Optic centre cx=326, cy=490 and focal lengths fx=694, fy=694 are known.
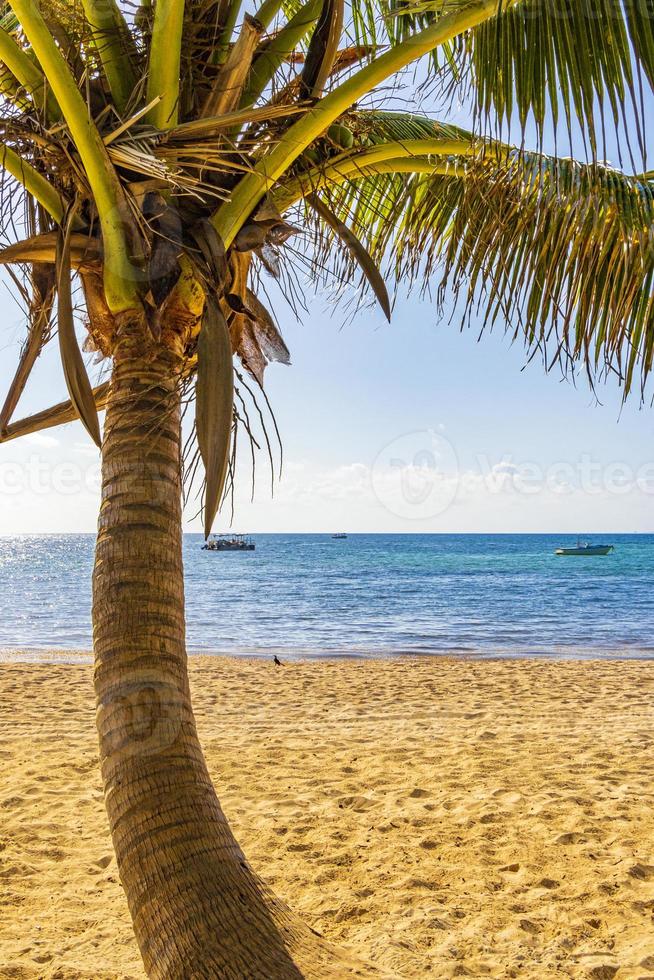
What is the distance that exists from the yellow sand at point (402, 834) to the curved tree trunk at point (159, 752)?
1230mm

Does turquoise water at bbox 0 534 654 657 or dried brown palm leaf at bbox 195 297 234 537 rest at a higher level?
dried brown palm leaf at bbox 195 297 234 537

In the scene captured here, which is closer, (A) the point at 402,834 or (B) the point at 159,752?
(B) the point at 159,752

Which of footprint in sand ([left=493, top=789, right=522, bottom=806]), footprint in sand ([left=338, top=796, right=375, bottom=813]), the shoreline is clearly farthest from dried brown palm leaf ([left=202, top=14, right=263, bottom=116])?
the shoreline

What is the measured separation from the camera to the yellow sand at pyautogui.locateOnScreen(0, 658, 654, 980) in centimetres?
306

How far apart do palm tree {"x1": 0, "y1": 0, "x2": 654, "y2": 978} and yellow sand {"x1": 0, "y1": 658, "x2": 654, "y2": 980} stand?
1270mm

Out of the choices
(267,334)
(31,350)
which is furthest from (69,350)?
(267,334)

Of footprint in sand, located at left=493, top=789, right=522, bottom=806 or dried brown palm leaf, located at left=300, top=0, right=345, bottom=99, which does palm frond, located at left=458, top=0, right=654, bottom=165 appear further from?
footprint in sand, located at left=493, top=789, right=522, bottom=806

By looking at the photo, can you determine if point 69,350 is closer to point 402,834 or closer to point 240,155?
point 240,155

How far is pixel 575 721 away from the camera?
7.84 meters

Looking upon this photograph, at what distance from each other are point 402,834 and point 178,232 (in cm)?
370

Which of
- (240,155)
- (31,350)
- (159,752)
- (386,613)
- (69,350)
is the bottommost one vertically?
(386,613)

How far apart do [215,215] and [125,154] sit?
0.40m

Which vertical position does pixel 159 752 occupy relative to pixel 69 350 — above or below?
below

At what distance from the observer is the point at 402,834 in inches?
168
